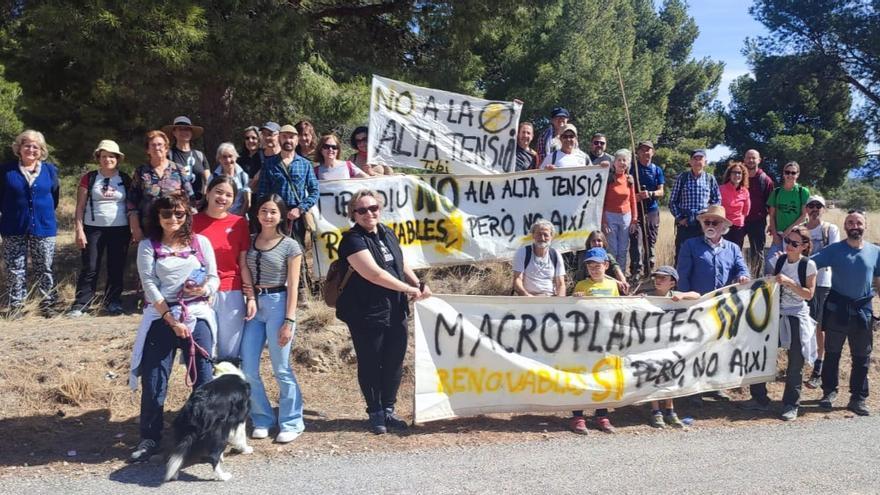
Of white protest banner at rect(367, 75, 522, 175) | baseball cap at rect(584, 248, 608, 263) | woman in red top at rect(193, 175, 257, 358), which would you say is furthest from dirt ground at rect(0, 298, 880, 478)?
white protest banner at rect(367, 75, 522, 175)

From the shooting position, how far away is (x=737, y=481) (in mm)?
4684

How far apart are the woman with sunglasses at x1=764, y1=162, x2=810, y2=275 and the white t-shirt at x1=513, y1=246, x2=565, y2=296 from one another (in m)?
3.67

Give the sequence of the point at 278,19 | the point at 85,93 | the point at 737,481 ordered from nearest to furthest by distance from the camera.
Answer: the point at 737,481 → the point at 278,19 → the point at 85,93

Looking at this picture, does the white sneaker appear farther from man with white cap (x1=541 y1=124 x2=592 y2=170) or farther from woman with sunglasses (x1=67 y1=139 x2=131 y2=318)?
man with white cap (x1=541 y1=124 x2=592 y2=170)

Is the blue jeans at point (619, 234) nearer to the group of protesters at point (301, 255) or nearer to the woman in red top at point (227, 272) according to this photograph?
the group of protesters at point (301, 255)

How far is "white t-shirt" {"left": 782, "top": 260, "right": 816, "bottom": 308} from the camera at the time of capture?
625 centimetres

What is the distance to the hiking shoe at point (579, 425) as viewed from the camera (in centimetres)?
568

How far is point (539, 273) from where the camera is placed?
6.11m

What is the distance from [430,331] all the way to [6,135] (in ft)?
49.9

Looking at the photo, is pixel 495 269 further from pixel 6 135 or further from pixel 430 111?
pixel 6 135

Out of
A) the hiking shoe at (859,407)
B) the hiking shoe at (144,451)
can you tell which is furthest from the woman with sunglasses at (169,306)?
the hiking shoe at (859,407)

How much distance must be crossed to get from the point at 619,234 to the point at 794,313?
2.38 meters

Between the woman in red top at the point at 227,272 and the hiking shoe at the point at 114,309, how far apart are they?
290 centimetres

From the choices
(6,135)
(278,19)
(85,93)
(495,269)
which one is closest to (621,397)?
(495,269)
